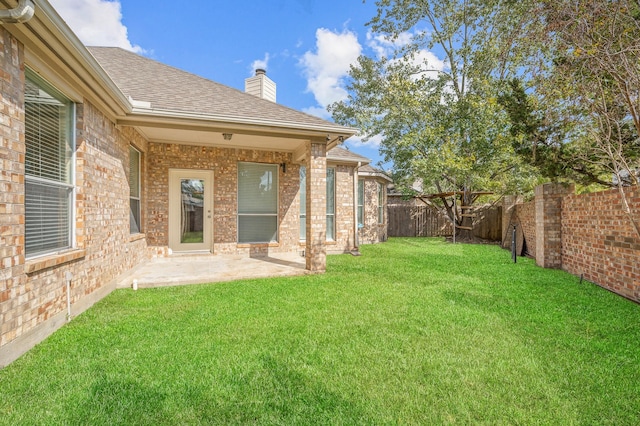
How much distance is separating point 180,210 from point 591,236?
28.3ft

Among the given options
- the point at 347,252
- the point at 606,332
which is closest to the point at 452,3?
the point at 347,252

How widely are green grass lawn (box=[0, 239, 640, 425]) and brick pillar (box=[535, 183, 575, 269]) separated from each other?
2.19m

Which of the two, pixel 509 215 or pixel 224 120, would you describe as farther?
pixel 509 215

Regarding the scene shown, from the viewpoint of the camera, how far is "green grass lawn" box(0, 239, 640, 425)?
1991 mm

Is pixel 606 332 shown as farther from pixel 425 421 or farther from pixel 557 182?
pixel 557 182

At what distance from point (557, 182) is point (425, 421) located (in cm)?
695

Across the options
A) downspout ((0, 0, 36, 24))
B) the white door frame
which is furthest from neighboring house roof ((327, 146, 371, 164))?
downspout ((0, 0, 36, 24))

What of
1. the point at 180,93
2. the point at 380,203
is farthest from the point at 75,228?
the point at 380,203

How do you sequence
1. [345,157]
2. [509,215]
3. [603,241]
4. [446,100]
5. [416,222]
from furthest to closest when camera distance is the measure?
[416,222] < [446,100] < [509,215] < [345,157] < [603,241]

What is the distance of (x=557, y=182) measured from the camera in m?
6.81

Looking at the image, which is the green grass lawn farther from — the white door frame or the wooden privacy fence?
the wooden privacy fence

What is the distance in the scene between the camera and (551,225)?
677 cm

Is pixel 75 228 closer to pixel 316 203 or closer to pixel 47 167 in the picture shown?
pixel 47 167

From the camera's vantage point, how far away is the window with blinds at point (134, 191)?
649 cm
